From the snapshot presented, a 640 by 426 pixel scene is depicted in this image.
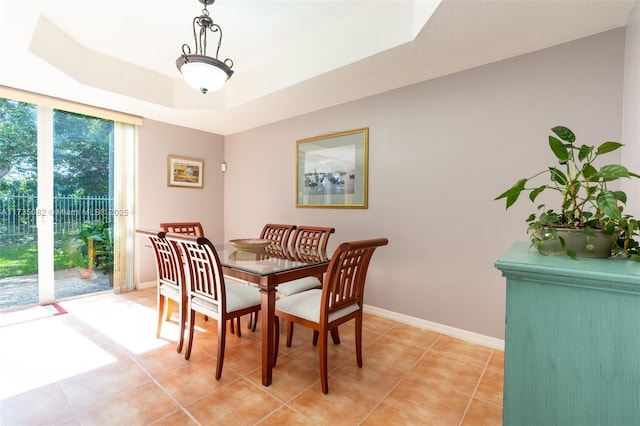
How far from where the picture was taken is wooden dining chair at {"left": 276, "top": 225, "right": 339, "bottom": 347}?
8.07 feet

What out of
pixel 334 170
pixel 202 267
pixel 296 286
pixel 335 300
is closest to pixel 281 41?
pixel 334 170

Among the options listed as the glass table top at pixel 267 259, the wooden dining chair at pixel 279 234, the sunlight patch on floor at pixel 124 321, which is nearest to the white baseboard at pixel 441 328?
the glass table top at pixel 267 259

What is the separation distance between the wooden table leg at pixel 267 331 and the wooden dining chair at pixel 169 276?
2.56 ft

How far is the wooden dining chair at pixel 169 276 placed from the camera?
2.18 meters

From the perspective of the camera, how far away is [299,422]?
1.52 metres

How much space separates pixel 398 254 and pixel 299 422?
1773 mm

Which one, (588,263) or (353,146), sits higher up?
(353,146)

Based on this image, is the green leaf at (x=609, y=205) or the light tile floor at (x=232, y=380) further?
the light tile floor at (x=232, y=380)

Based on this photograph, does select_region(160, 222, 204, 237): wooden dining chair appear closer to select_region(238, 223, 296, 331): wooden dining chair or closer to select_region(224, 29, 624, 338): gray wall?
select_region(238, 223, 296, 331): wooden dining chair

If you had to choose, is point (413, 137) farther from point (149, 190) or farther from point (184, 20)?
point (149, 190)

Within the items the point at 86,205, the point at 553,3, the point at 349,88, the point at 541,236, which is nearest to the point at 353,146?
the point at 349,88

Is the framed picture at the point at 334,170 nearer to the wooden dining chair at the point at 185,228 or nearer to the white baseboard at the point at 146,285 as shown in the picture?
the wooden dining chair at the point at 185,228

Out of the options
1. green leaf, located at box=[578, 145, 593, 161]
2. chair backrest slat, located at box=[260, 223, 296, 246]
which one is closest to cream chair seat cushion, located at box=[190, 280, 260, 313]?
chair backrest slat, located at box=[260, 223, 296, 246]

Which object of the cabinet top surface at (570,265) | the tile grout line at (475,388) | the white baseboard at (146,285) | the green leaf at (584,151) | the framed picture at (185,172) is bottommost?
the tile grout line at (475,388)
